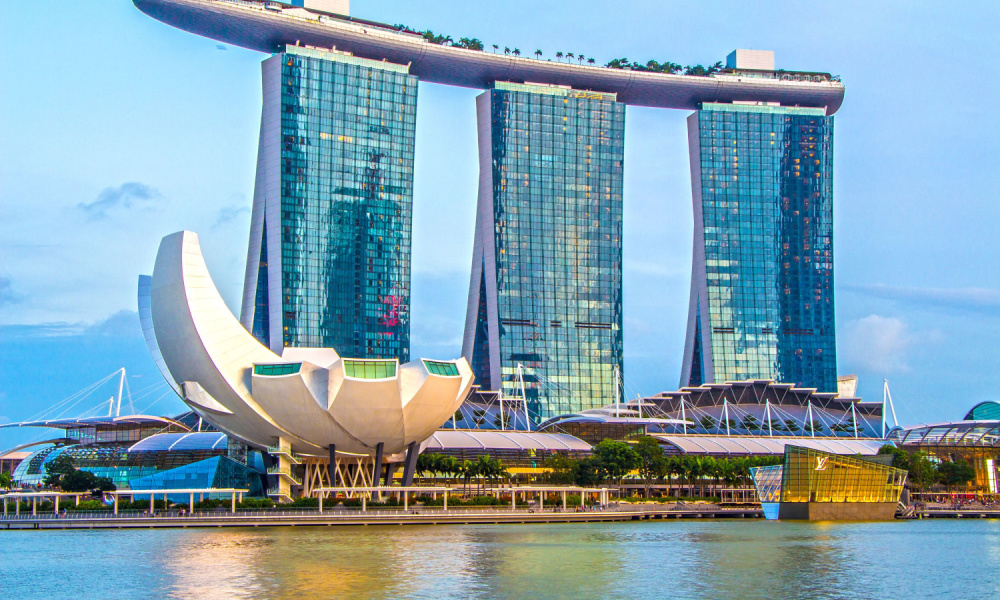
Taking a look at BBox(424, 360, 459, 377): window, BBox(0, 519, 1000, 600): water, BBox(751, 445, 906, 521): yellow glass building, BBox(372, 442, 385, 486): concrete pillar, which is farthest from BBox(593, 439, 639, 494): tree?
BBox(0, 519, 1000, 600): water

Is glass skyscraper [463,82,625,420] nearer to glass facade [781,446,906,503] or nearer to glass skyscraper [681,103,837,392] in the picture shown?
glass skyscraper [681,103,837,392]

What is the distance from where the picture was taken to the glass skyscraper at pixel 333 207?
150 metres

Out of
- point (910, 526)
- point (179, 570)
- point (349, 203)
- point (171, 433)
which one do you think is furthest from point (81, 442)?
point (910, 526)

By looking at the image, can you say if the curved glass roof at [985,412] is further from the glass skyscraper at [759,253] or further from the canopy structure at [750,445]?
the glass skyscraper at [759,253]

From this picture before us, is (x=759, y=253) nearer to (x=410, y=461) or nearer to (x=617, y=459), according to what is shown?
(x=617, y=459)

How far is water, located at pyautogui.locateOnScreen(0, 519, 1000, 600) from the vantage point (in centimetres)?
4919

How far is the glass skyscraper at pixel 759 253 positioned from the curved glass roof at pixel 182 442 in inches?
3214

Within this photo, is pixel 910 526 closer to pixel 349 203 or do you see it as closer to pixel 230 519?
pixel 230 519

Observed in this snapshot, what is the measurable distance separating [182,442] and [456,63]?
2879 inches

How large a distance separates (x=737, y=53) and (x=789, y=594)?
490ft

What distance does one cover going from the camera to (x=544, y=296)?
165 m

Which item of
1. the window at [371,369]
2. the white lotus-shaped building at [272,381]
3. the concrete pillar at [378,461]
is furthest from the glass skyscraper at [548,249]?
the window at [371,369]

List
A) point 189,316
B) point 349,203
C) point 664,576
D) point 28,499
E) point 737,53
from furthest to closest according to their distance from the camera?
point 737,53 < point 349,203 < point 28,499 < point 189,316 < point 664,576

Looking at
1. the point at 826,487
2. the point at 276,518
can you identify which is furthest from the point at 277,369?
the point at 826,487
